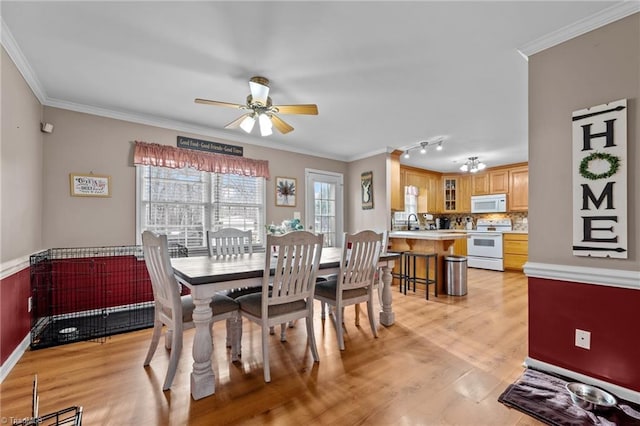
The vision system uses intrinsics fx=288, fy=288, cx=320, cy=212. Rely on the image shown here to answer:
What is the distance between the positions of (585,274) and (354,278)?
1650 mm

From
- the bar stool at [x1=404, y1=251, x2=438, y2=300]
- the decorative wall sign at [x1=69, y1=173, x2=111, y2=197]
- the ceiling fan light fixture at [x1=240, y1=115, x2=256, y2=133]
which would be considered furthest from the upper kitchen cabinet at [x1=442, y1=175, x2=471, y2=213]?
the decorative wall sign at [x1=69, y1=173, x2=111, y2=197]

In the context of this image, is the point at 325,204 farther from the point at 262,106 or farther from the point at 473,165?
the point at 262,106

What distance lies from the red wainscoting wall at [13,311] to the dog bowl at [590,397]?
3.82 m

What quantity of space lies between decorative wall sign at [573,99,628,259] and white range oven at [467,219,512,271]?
441 cm

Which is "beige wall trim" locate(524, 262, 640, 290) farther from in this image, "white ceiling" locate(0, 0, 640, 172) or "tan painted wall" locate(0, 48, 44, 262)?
"tan painted wall" locate(0, 48, 44, 262)

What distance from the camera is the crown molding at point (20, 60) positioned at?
2033mm

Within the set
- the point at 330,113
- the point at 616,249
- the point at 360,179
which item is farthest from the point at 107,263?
the point at 616,249

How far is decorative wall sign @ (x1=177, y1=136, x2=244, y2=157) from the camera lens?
397 cm

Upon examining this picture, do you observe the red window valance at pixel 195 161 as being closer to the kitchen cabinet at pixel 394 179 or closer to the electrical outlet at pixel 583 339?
the kitchen cabinet at pixel 394 179

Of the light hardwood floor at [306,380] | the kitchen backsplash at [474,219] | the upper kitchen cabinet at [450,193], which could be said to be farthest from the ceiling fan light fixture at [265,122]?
the upper kitchen cabinet at [450,193]

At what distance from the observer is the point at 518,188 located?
6344 millimetres

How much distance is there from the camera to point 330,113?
11.7ft

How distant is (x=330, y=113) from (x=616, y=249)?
287cm

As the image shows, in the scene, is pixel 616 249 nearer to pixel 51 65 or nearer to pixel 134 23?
pixel 134 23
